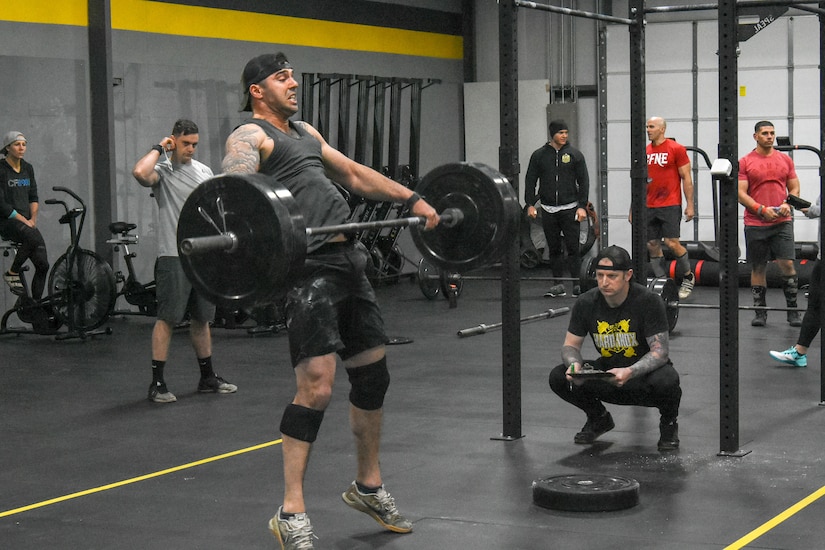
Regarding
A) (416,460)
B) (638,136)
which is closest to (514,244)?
(416,460)

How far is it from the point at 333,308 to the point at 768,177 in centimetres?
520

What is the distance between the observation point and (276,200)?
2.97m

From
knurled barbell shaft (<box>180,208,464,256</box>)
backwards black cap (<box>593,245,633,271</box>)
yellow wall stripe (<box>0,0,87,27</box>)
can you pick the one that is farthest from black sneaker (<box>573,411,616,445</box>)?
yellow wall stripe (<box>0,0,87,27</box>)

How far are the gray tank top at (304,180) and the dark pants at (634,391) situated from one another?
153 cm

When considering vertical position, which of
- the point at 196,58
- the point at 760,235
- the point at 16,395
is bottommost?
the point at 16,395

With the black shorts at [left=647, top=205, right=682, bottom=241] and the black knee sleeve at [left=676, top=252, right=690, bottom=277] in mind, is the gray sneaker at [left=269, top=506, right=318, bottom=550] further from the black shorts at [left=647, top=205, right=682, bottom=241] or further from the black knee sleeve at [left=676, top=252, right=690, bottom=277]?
the black knee sleeve at [left=676, top=252, right=690, bottom=277]

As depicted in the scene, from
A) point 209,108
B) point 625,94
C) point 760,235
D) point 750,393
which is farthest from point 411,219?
point 625,94

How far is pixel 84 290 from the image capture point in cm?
821

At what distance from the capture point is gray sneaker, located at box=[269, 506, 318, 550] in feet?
10.6

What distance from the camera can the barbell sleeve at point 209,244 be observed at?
2.93 m

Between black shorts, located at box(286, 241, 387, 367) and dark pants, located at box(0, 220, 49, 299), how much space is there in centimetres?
553

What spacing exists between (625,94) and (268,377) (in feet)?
22.4

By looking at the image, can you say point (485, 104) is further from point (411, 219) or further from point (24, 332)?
point (411, 219)

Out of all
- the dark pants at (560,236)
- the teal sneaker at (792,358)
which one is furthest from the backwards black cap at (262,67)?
the dark pants at (560,236)
